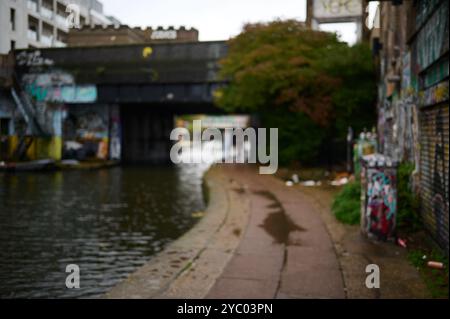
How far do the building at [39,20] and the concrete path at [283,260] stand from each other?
3.99 m

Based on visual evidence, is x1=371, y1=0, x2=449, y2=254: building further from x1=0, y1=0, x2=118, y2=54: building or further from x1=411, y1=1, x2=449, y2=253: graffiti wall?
x1=0, y1=0, x2=118, y2=54: building

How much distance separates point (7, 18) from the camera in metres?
2.15

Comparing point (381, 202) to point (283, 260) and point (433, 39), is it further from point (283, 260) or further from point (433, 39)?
point (433, 39)

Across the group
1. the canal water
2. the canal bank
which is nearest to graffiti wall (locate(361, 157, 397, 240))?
the canal bank

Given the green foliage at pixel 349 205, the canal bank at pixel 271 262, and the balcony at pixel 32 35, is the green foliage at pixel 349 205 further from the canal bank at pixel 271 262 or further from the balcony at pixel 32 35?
the balcony at pixel 32 35

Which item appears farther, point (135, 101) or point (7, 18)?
point (135, 101)

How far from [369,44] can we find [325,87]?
3653 mm

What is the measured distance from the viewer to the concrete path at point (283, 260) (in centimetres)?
612

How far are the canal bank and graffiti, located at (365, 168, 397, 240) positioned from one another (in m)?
0.31

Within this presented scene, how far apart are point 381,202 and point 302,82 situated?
14.4 metres

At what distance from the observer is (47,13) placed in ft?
8.09

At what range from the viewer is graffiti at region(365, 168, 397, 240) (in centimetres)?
902
